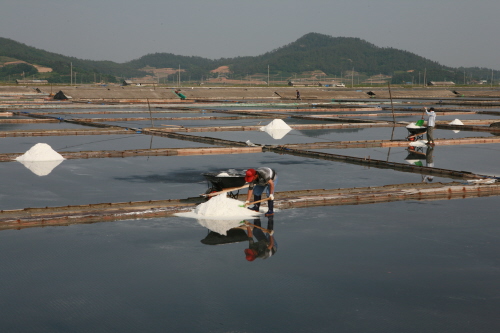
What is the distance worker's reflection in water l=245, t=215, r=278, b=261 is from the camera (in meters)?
9.06

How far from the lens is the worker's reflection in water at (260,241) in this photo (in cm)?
906

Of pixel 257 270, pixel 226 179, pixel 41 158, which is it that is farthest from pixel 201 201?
pixel 41 158

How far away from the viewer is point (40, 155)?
19.2m

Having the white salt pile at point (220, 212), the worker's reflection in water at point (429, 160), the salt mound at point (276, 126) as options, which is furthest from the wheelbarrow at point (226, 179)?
the salt mound at point (276, 126)

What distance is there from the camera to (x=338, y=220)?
11242 millimetres

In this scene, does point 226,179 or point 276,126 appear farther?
point 276,126

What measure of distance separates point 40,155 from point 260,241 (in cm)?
1165

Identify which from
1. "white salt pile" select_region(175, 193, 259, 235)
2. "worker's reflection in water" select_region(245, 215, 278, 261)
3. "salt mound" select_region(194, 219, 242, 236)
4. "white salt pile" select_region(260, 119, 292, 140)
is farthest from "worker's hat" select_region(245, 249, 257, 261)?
"white salt pile" select_region(260, 119, 292, 140)

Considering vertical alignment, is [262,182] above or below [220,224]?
above

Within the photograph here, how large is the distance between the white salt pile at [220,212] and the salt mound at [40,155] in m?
9.15

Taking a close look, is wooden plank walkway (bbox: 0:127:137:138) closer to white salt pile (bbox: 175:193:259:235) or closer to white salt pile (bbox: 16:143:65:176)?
white salt pile (bbox: 16:143:65:176)

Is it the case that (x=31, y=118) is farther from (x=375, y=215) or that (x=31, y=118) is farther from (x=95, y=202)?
(x=375, y=215)

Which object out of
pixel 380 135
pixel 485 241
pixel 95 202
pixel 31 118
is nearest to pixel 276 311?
pixel 485 241

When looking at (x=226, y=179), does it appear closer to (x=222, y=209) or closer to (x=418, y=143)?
(x=222, y=209)
